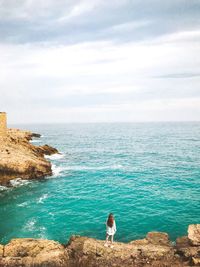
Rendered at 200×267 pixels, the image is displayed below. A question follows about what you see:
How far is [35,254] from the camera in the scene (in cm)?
1938

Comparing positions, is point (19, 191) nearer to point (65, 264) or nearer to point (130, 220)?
point (130, 220)

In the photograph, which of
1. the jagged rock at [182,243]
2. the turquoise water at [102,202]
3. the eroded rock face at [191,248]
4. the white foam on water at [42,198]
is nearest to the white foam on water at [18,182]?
the turquoise water at [102,202]

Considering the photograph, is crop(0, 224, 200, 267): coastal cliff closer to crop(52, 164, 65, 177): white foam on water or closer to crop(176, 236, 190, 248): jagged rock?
crop(176, 236, 190, 248): jagged rock

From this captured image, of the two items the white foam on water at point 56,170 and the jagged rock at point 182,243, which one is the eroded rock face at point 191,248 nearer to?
the jagged rock at point 182,243

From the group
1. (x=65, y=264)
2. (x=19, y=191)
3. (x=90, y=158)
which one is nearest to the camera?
(x=65, y=264)

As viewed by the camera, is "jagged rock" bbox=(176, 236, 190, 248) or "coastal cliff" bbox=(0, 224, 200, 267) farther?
"jagged rock" bbox=(176, 236, 190, 248)

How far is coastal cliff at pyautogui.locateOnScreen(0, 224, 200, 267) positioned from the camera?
18141mm

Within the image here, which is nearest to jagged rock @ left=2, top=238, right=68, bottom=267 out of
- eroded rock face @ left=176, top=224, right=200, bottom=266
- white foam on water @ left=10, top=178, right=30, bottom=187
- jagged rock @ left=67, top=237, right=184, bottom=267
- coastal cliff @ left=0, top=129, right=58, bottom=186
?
jagged rock @ left=67, top=237, right=184, bottom=267

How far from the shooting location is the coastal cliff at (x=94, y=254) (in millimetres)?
18141

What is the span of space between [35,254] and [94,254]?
4.10 meters

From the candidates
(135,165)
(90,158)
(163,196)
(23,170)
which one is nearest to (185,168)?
(135,165)

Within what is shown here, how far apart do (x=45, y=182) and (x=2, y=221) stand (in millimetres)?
15142

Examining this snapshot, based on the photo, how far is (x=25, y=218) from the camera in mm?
31500

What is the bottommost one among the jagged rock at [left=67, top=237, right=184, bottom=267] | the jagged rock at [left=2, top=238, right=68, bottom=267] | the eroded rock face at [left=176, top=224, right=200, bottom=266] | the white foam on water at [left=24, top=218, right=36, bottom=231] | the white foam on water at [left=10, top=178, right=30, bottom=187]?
the white foam on water at [left=24, top=218, right=36, bottom=231]
